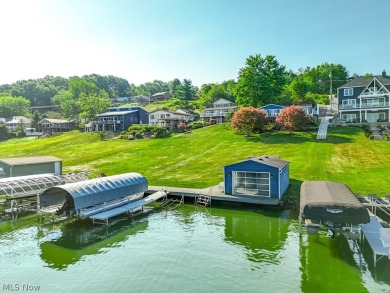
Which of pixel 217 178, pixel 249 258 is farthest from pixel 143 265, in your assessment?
pixel 217 178

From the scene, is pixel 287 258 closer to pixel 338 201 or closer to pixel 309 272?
pixel 309 272

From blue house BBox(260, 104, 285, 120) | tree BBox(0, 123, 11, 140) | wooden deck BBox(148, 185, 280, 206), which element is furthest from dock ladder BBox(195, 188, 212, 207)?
tree BBox(0, 123, 11, 140)

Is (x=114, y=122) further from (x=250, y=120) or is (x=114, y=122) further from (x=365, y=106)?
(x=365, y=106)

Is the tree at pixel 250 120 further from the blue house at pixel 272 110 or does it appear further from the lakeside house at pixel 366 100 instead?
the lakeside house at pixel 366 100

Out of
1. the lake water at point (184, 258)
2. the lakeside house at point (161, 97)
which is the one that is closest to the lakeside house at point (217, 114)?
the lake water at point (184, 258)

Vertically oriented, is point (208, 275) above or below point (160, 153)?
below

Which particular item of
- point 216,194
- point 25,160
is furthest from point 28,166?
point 216,194
